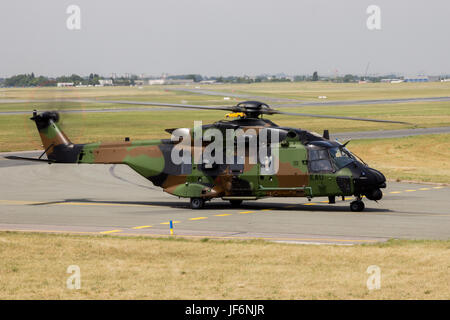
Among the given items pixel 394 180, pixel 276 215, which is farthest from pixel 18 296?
pixel 394 180

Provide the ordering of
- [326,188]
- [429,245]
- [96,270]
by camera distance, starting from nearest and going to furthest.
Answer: [96,270] → [429,245] → [326,188]

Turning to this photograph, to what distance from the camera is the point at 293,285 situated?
14.7m

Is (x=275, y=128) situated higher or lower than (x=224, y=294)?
higher

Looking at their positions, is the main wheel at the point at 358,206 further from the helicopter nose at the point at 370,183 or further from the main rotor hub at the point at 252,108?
the main rotor hub at the point at 252,108

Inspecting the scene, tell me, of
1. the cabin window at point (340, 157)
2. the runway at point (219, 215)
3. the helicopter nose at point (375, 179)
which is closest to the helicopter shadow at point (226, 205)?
the runway at point (219, 215)

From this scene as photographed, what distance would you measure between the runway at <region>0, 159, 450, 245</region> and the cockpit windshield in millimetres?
1940

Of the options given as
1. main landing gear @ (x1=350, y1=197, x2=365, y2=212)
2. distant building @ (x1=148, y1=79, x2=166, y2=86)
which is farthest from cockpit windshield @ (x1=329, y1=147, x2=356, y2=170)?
distant building @ (x1=148, y1=79, x2=166, y2=86)

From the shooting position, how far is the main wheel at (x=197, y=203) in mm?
27906

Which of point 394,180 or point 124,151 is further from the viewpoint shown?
→ point 394,180

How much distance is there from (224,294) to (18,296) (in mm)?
4263

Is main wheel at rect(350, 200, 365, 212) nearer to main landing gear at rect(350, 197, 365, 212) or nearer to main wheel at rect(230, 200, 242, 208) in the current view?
main landing gear at rect(350, 197, 365, 212)

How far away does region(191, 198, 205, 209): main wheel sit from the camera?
2791 centimetres
